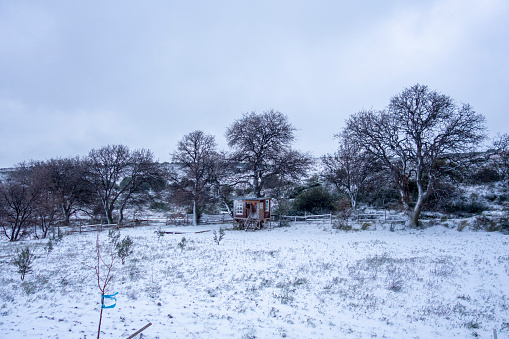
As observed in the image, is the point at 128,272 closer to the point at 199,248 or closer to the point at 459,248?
the point at 199,248

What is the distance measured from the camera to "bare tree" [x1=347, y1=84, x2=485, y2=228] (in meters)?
18.8

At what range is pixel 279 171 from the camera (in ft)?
88.6

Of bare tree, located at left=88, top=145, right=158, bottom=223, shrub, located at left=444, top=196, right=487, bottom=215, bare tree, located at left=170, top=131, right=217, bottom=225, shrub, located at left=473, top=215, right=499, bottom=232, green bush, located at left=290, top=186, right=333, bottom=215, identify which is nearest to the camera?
shrub, located at left=473, top=215, right=499, bottom=232

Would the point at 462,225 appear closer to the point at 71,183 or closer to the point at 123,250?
the point at 123,250

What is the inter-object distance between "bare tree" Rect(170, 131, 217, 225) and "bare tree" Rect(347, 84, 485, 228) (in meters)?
14.4

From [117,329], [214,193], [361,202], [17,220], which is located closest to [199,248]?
[117,329]

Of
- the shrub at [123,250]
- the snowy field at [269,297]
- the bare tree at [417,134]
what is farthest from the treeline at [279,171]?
the shrub at [123,250]

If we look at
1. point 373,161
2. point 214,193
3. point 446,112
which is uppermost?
point 446,112

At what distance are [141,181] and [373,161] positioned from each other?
2458 centimetres

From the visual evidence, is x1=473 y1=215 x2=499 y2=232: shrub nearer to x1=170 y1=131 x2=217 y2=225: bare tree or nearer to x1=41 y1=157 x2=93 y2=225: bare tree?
x1=170 y1=131 x2=217 y2=225: bare tree

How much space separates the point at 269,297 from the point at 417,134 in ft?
62.2

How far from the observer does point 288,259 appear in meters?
10.6

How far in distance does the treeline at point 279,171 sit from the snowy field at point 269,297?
36.7 feet

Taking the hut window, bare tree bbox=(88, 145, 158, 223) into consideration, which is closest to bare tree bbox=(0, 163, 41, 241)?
bare tree bbox=(88, 145, 158, 223)
